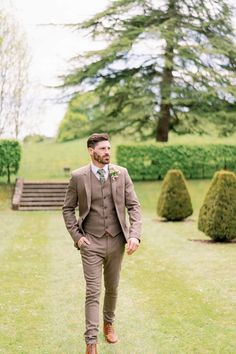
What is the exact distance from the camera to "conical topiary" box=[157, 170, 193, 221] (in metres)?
21.2

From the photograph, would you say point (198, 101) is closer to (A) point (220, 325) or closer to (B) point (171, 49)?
(B) point (171, 49)

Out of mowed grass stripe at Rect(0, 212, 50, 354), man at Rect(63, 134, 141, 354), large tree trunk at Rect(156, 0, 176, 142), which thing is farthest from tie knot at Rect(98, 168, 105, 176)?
large tree trunk at Rect(156, 0, 176, 142)

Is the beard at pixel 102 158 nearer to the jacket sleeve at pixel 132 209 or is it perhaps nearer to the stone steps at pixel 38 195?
the jacket sleeve at pixel 132 209

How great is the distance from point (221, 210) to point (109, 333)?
30.7 ft

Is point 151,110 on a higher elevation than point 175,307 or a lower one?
higher

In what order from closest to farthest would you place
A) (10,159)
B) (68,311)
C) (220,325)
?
(220,325) → (68,311) → (10,159)

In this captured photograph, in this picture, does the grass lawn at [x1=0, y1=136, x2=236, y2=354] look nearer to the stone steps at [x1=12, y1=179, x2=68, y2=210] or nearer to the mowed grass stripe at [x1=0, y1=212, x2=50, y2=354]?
the mowed grass stripe at [x1=0, y1=212, x2=50, y2=354]

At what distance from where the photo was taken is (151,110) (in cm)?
3506

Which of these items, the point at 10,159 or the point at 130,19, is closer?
the point at 10,159

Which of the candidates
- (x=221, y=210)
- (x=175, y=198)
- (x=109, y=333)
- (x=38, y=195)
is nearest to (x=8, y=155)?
(x=38, y=195)

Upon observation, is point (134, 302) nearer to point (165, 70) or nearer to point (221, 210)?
point (221, 210)

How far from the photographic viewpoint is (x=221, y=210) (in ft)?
51.5

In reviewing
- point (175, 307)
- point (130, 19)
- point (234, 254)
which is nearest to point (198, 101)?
point (130, 19)

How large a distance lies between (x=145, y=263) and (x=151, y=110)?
914 inches
